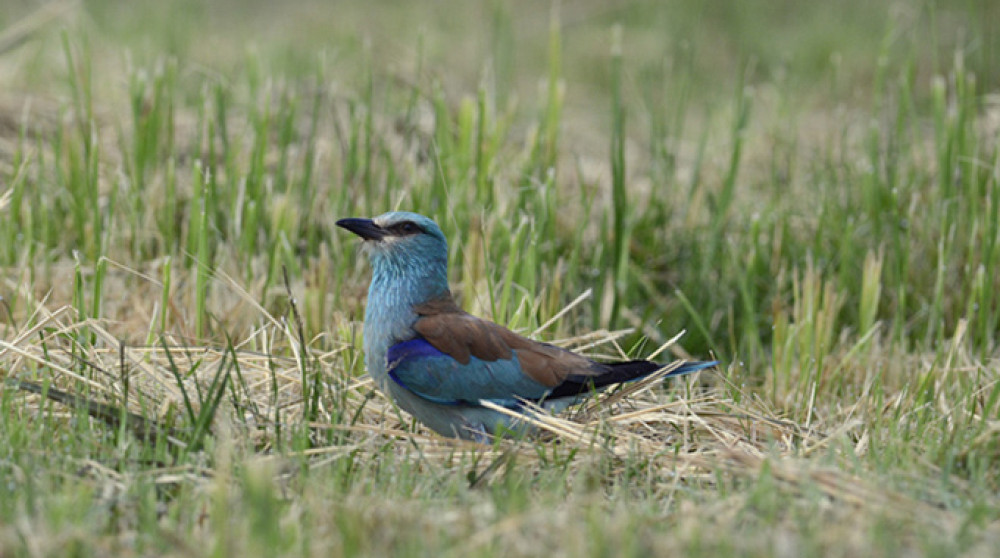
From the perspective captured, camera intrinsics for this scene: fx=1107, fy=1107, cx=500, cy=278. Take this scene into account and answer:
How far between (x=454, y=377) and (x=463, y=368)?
5 centimetres

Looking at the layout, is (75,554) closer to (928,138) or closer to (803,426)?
(803,426)

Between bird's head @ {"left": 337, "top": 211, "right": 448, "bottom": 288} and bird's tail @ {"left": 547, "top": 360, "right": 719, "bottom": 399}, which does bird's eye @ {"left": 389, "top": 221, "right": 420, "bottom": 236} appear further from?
bird's tail @ {"left": 547, "top": 360, "right": 719, "bottom": 399}

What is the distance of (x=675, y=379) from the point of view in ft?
14.9

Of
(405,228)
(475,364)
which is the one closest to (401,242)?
(405,228)

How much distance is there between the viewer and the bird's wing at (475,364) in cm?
336

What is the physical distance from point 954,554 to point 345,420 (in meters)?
1.87

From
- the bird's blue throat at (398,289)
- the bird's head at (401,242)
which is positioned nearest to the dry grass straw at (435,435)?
the bird's blue throat at (398,289)

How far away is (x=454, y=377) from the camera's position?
3367 mm

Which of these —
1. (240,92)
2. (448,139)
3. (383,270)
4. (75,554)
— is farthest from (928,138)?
(75,554)

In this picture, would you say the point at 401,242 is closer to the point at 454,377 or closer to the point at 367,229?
the point at 367,229

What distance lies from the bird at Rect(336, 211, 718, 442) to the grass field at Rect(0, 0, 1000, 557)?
13 cm

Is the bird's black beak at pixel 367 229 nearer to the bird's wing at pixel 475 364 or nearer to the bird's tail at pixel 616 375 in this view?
the bird's wing at pixel 475 364

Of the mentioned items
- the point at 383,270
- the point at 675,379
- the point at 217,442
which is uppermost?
the point at 383,270

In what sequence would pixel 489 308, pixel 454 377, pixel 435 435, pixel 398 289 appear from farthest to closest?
pixel 489 308
pixel 398 289
pixel 435 435
pixel 454 377
